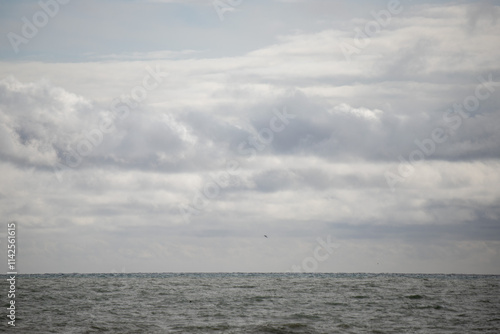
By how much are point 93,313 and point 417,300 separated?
42.1 meters

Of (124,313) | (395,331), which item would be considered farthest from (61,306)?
(395,331)

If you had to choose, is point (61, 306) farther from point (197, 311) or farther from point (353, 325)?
point (353, 325)

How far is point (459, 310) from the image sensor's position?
192 ft

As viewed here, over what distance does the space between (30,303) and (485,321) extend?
165ft

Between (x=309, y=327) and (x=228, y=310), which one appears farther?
(x=228, y=310)

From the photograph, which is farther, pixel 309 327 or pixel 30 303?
pixel 30 303

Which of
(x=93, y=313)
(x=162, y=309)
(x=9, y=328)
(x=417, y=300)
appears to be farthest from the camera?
(x=417, y=300)

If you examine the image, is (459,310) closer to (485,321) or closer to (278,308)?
(485,321)

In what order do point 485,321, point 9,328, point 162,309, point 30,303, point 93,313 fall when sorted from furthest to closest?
point 30,303 < point 162,309 < point 93,313 < point 485,321 < point 9,328

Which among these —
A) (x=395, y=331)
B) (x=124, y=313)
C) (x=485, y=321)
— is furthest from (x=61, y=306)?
(x=485, y=321)

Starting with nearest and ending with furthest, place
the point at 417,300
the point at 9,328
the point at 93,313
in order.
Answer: the point at 9,328 < the point at 93,313 < the point at 417,300

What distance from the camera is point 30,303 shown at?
61.8 m

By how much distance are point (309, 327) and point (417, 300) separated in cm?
3074

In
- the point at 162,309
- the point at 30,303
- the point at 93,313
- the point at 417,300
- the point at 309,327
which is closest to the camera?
the point at 309,327
